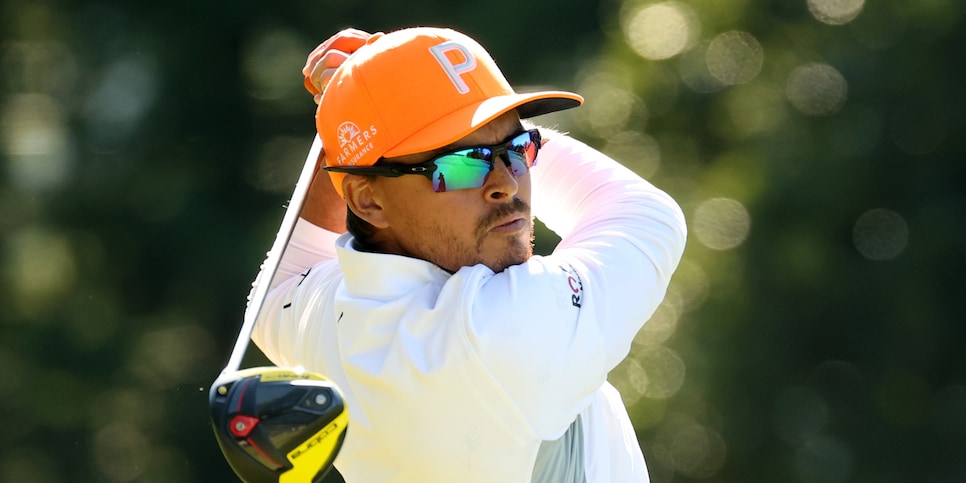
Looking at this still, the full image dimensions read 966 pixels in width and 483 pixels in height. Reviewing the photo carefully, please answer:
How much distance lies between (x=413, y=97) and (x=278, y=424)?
0.80 metres

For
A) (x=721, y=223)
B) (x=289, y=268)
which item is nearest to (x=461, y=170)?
(x=289, y=268)

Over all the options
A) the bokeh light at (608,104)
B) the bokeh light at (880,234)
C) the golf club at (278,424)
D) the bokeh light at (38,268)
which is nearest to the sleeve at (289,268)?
the golf club at (278,424)

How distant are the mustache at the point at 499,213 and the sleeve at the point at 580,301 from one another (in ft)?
0.38

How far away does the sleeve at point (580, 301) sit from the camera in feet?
7.98

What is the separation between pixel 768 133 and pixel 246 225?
3108 millimetres

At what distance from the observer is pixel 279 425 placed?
206 cm

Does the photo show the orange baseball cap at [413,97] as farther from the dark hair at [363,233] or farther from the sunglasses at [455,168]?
the dark hair at [363,233]

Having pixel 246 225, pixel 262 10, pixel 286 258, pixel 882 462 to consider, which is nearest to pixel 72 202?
pixel 246 225

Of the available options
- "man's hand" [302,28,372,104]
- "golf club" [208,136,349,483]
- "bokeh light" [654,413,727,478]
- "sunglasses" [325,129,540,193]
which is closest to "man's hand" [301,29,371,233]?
"man's hand" [302,28,372,104]

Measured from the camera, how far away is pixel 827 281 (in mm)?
8492

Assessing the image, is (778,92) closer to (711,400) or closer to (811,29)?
(811,29)

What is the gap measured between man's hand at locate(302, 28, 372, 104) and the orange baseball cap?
246 millimetres

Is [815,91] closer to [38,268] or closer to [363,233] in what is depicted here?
[38,268]

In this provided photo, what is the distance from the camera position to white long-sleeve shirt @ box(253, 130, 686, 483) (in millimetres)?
2439
